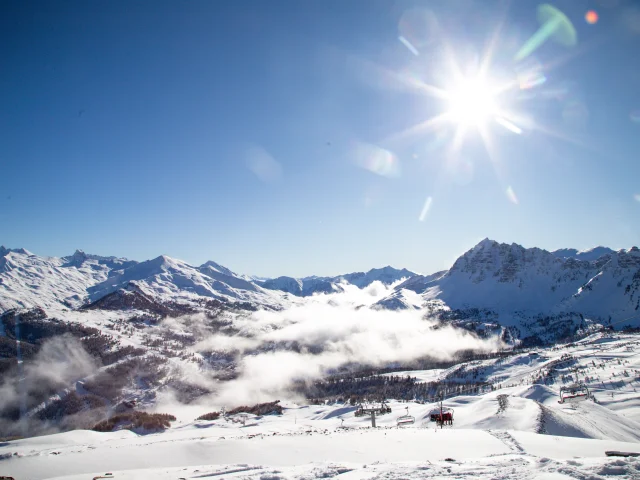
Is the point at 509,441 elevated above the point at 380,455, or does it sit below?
below

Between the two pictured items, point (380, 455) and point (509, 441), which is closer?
point (380, 455)

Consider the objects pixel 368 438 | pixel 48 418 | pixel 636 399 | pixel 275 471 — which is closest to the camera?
pixel 275 471

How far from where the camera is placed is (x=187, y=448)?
1286 inches

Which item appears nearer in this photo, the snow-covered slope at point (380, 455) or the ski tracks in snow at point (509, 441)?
the snow-covered slope at point (380, 455)

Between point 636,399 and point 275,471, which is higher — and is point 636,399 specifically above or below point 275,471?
below

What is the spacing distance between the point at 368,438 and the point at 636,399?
125 meters

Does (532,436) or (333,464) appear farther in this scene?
(532,436)

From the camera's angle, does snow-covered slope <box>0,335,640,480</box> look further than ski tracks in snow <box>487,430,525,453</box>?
No

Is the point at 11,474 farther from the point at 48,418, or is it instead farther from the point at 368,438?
the point at 48,418

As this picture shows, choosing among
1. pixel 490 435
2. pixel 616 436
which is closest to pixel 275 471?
pixel 490 435

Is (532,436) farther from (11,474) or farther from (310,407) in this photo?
(310,407)

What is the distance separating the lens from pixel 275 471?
2219 cm

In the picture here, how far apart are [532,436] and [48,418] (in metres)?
241

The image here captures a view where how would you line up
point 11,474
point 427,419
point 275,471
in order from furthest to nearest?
point 427,419 < point 11,474 < point 275,471
